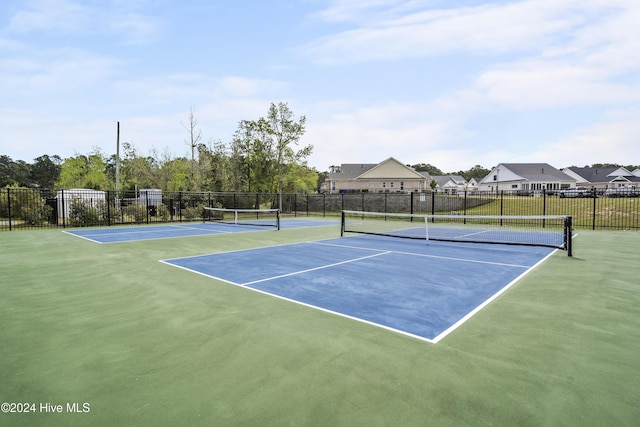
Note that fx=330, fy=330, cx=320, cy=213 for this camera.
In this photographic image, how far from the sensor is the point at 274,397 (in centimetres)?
283

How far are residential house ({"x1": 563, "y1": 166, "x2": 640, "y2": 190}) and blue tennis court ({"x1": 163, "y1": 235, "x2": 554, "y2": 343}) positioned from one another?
262ft

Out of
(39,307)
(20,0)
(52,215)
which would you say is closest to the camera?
(39,307)

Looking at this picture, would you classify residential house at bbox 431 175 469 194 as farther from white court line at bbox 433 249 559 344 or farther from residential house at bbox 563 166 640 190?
white court line at bbox 433 249 559 344

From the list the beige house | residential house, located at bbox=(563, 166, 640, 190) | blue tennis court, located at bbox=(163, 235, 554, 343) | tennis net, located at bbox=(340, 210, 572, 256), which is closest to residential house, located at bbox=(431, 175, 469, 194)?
residential house, located at bbox=(563, 166, 640, 190)

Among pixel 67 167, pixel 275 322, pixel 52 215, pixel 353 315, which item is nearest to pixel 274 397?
pixel 275 322

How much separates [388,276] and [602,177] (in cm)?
9059

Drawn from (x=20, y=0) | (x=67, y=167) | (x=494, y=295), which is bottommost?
(x=494, y=295)

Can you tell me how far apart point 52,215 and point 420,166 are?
138977 millimetres

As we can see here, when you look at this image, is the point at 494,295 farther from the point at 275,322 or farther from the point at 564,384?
the point at 275,322

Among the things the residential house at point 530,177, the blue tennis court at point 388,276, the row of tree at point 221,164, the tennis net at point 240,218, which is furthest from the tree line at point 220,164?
the residential house at point 530,177

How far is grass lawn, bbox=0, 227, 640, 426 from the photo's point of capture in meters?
2.62

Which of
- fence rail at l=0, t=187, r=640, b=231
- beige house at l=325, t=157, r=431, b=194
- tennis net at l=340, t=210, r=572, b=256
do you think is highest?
beige house at l=325, t=157, r=431, b=194

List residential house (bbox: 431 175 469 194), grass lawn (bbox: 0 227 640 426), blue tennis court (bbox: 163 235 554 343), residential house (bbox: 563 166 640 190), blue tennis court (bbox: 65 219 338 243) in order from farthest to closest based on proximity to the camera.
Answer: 1. residential house (bbox: 431 175 469 194)
2. residential house (bbox: 563 166 640 190)
3. blue tennis court (bbox: 65 219 338 243)
4. blue tennis court (bbox: 163 235 554 343)
5. grass lawn (bbox: 0 227 640 426)

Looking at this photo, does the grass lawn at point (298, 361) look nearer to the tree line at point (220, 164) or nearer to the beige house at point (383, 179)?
the tree line at point (220, 164)
